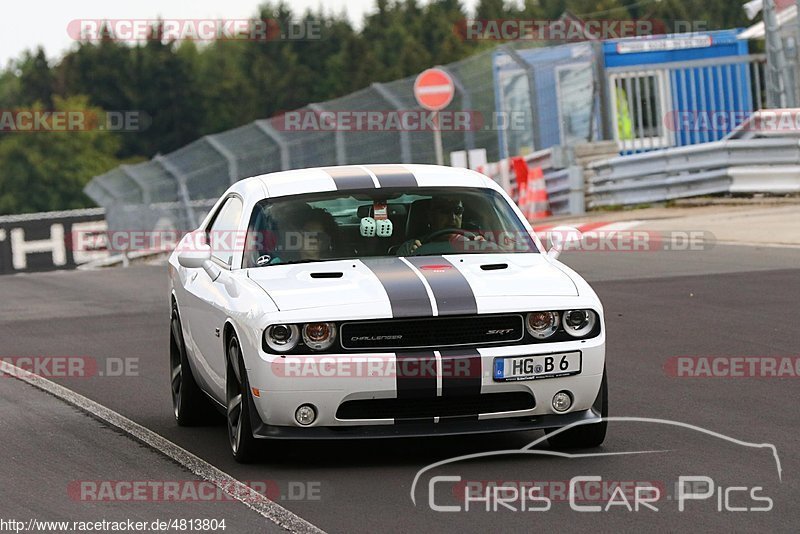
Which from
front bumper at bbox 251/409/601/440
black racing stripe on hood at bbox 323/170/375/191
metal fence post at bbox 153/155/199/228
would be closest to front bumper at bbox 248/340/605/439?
front bumper at bbox 251/409/601/440

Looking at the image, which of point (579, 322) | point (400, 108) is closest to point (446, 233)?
point (579, 322)

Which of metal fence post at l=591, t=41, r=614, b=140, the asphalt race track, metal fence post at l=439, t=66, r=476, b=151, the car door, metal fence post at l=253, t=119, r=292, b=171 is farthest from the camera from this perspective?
metal fence post at l=591, t=41, r=614, b=140

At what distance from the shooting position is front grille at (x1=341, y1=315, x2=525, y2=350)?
7.32 meters

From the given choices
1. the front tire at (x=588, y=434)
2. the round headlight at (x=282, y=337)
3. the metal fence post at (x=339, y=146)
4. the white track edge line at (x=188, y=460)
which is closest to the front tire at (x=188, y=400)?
the white track edge line at (x=188, y=460)

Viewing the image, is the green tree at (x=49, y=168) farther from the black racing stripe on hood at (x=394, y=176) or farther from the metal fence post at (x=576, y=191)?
the black racing stripe on hood at (x=394, y=176)

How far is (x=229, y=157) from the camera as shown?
94.6 ft

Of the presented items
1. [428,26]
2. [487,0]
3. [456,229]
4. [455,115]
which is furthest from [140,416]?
[487,0]

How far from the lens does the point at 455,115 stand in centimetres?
2858

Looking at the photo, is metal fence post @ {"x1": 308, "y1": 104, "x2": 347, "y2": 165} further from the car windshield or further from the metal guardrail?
the car windshield

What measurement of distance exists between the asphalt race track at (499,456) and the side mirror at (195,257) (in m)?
0.87

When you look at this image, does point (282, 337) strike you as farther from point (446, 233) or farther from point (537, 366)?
point (446, 233)

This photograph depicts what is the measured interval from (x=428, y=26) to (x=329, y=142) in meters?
116

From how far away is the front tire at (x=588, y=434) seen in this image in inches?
301

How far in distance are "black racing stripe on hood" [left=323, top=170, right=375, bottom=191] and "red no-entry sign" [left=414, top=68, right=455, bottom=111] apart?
58.4 feet
